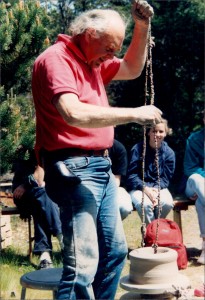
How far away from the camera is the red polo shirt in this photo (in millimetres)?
2332

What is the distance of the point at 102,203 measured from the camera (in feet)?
8.41

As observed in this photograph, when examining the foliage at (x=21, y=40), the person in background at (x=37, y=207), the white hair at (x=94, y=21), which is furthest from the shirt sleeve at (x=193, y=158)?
the white hair at (x=94, y=21)

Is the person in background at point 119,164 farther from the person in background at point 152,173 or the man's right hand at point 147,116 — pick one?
the man's right hand at point 147,116

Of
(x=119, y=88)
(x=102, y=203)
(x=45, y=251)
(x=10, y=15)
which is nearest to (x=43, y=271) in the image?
(x=102, y=203)

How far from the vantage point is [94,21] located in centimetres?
248

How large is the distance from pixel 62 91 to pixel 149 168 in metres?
3.02

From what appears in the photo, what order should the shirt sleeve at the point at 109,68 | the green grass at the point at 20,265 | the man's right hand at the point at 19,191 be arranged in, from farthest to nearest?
1. the man's right hand at the point at 19,191
2. the green grass at the point at 20,265
3. the shirt sleeve at the point at 109,68

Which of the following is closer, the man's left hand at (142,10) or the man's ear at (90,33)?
the man's ear at (90,33)

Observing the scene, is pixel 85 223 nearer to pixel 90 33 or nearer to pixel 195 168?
pixel 90 33

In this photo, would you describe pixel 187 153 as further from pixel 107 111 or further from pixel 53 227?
pixel 107 111

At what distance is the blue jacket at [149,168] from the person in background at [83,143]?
2551 millimetres

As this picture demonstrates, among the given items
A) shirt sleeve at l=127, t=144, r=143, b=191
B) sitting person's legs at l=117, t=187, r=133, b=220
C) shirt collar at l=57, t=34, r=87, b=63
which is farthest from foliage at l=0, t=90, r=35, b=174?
shirt collar at l=57, t=34, r=87, b=63

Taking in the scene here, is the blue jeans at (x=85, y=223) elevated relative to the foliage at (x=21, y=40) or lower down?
lower down

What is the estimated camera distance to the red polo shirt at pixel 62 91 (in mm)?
2332
